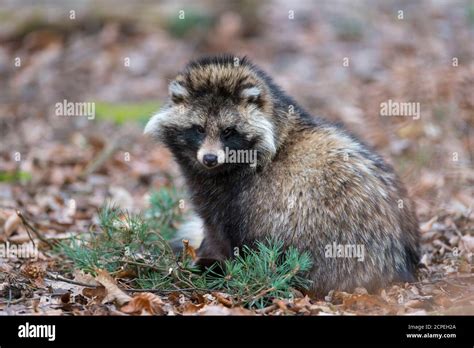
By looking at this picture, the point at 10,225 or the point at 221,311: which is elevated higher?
the point at 10,225

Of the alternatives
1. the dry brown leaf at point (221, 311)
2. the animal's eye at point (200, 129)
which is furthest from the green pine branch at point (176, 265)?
the animal's eye at point (200, 129)

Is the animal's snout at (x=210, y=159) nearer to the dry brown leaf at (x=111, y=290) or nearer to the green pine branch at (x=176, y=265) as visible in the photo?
the green pine branch at (x=176, y=265)

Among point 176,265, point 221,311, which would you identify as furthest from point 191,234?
point 221,311

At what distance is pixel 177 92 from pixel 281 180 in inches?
58.6

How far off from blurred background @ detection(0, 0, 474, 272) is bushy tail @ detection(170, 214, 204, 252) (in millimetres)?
1589

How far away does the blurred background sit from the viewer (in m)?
10.8

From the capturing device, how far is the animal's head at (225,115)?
7484 millimetres

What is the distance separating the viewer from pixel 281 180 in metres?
7.47

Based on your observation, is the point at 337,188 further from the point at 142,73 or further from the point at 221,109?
the point at 142,73

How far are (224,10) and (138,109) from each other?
4781 millimetres

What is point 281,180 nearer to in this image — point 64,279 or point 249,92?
point 249,92

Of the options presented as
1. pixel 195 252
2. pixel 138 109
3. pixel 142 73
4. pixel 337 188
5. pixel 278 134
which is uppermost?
pixel 142 73
